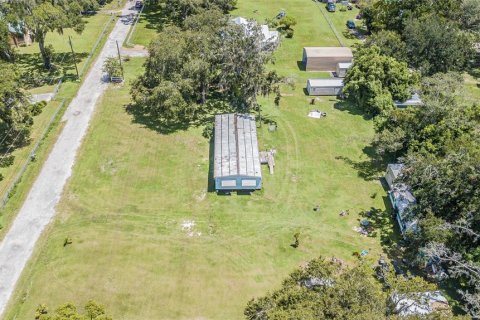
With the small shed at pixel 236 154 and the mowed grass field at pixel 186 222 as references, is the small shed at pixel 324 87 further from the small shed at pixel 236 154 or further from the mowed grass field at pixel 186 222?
the small shed at pixel 236 154

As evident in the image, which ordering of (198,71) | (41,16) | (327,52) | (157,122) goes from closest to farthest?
(198,71) → (157,122) → (41,16) → (327,52)

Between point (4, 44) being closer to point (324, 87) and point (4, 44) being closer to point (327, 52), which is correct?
point (324, 87)

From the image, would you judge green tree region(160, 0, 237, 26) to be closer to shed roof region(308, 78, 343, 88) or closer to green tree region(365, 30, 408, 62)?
shed roof region(308, 78, 343, 88)

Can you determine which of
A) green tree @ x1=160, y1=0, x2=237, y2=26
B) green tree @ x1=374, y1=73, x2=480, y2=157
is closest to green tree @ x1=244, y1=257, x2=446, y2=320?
green tree @ x1=374, y1=73, x2=480, y2=157

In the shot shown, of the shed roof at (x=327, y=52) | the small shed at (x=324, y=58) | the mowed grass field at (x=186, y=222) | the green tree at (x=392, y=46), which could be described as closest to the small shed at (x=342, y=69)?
the small shed at (x=324, y=58)

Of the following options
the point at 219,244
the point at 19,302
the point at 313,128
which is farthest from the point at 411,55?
the point at 19,302

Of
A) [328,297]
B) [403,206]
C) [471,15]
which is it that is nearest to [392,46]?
[471,15]
